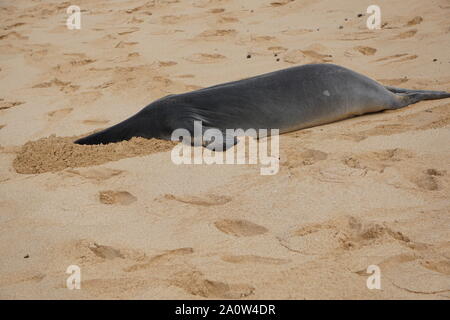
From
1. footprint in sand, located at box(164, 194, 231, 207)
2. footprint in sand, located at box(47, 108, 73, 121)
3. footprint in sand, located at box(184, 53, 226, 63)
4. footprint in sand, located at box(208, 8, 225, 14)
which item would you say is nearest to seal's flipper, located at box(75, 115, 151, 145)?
footprint in sand, located at box(47, 108, 73, 121)

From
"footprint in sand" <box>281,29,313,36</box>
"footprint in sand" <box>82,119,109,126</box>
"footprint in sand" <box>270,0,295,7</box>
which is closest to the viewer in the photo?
"footprint in sand" <box>82,119,109,126</box>

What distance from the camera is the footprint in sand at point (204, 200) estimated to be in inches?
105

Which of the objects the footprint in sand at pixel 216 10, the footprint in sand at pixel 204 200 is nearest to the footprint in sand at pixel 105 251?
the footprint in sand at pixel 204 200

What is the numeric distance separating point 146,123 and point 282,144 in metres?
0.92

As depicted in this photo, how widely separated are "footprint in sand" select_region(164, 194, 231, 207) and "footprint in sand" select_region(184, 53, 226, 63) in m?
2.94

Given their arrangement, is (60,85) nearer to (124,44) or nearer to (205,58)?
(124,44)

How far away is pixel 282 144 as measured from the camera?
11.3ft

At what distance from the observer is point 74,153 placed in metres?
3.41

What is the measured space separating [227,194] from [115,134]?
4.01 feet

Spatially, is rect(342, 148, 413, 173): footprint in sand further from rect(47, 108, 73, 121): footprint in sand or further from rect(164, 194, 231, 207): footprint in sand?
rect(47, 108, 73, 121): footprint in sand

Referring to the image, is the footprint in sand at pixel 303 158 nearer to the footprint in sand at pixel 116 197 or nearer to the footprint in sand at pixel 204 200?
the footprint in sand at pixel 204 200

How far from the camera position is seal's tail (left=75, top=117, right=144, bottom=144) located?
3.65 m

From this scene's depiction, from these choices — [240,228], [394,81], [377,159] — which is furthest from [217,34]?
[240,228]

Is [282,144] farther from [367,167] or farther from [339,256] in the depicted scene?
[339,256]
